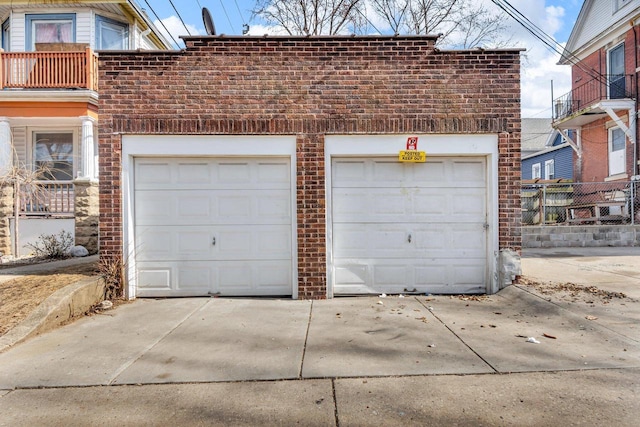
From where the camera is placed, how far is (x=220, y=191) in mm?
7516

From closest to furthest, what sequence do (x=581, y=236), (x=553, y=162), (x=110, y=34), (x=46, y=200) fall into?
(x=46, y=200)
(x=581, y=236)
(x=110, y=34)
(x=553, y=162)

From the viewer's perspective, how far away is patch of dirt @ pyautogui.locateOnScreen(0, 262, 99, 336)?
221 inches

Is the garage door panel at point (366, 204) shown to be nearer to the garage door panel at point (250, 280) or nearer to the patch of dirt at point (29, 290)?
the garage door panel at point (250, 280)

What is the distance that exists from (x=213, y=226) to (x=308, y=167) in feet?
6.37

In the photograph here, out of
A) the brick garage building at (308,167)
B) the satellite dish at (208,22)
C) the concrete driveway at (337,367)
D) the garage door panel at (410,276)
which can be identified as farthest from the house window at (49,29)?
the garage door panel at (410,276)

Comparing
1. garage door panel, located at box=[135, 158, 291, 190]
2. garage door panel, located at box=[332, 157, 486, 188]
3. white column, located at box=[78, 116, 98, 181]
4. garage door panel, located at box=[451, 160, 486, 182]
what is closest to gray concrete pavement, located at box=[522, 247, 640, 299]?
garage door panel, located at box=[451, 160, 486, 182]

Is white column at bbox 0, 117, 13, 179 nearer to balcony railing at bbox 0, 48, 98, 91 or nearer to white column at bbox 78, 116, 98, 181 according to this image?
balcony railing at bbox 0, 48, 98, 91

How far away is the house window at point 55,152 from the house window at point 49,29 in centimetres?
303

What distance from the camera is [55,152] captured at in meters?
14.2

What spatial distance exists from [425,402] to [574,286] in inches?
195

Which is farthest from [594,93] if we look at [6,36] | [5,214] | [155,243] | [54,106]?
[6,36]

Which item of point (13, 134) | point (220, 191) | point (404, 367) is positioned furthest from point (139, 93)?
point (13, 134)

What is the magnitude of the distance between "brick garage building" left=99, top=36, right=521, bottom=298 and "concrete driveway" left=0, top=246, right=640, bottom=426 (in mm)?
1079

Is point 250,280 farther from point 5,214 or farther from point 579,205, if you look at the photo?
point 579,205
